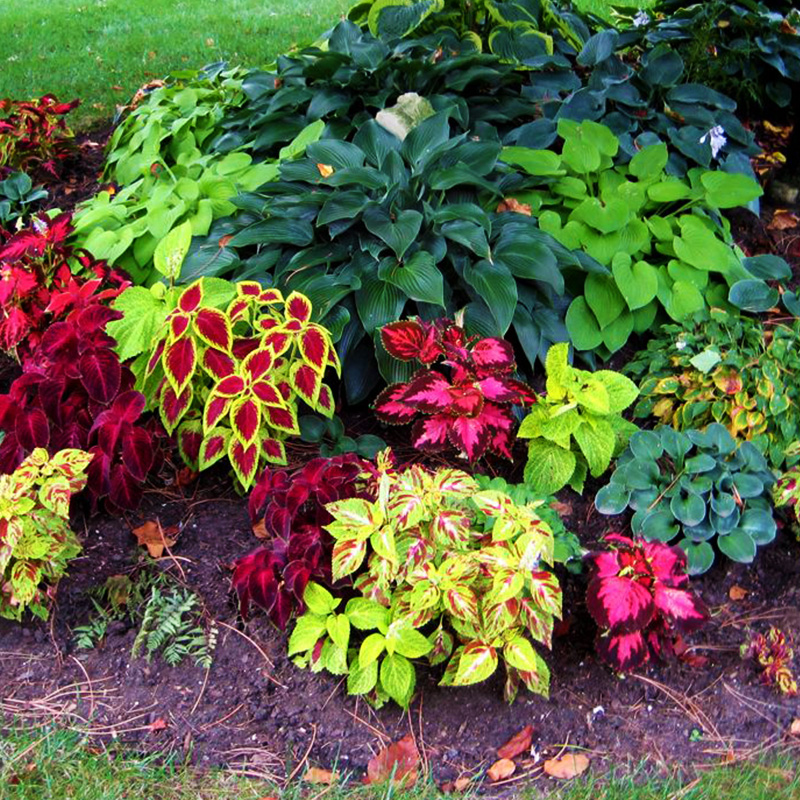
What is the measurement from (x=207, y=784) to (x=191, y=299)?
1391mm

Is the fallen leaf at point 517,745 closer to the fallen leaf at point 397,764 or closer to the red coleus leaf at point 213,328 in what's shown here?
the fallen leaf at point 397,764

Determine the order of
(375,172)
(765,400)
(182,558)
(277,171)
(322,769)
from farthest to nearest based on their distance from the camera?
1. (277,171)
2. (375,172)
3. (765,400)
4. (182,558)
5. (322,769)

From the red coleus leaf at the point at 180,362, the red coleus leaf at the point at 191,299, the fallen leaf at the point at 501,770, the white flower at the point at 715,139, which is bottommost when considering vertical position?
the fallen leaf at the point at 501,770

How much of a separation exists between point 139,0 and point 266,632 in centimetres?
842

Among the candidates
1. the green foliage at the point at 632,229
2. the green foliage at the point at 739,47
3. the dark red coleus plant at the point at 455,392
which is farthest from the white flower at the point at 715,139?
the dark red coleus plant at the point at 455,392

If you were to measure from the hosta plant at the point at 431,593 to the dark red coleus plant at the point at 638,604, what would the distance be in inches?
5.9

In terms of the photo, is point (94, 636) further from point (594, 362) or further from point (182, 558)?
point (594, 362)

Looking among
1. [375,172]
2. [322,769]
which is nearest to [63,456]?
[322,769]

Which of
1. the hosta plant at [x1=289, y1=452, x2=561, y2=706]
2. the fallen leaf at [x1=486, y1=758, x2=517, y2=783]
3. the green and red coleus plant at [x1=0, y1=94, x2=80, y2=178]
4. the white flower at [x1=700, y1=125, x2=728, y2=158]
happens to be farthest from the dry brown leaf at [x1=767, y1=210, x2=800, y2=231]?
the green and red coleus plant at [x1=0, y1=94, x2=80, y2=178]

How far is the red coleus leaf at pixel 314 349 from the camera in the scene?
292cm

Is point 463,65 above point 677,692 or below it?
above

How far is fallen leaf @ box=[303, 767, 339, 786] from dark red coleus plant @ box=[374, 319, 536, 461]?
3.22 ft

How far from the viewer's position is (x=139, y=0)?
940 cm

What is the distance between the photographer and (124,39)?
7.93 metres
